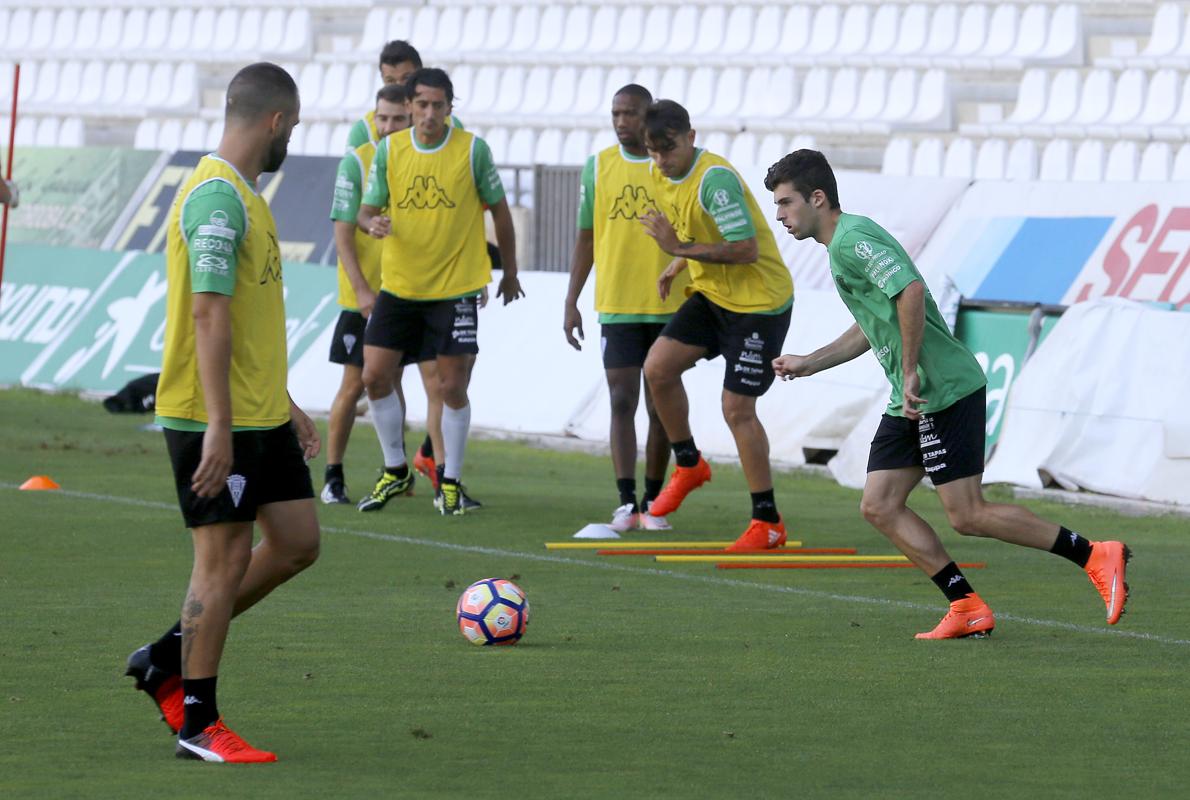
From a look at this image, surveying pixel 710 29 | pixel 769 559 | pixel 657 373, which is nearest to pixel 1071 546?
pixel 769 559

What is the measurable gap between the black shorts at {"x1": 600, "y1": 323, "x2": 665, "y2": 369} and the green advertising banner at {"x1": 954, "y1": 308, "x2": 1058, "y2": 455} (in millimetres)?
2965

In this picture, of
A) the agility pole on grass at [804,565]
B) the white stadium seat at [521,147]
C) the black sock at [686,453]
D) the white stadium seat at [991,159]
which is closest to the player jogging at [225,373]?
the agility pole on grass at [804,565]

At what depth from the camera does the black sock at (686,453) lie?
10875 millimetres

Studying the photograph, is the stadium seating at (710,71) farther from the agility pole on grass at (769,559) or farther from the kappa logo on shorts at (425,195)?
the agility pole on grass at (769,559)

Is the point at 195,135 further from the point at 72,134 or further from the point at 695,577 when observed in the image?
the point at 695,577

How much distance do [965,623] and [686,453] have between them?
341 centimetres

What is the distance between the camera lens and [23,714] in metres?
5.96

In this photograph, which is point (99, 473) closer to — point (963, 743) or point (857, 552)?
point (857, 552)

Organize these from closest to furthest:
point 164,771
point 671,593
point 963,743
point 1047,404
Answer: point 164,771
point 963,743
point 671,593
point 1047,404

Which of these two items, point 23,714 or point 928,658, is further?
point 928,658

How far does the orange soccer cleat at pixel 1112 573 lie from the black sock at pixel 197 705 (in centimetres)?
362

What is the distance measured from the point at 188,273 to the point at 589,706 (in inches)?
72.7

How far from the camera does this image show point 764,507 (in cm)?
1014

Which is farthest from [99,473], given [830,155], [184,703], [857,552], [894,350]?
[830,155]
